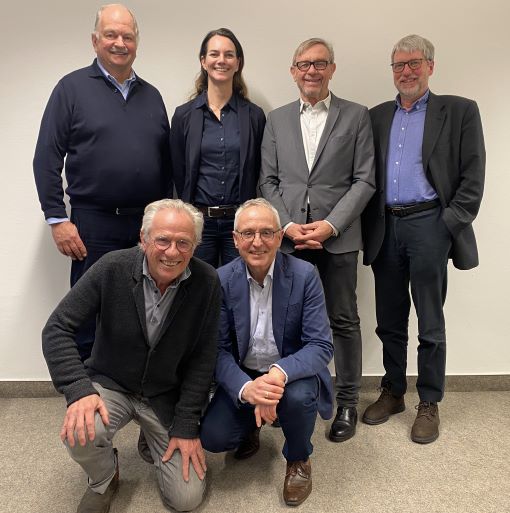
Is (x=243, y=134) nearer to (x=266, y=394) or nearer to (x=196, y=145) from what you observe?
(x=196, y=145)

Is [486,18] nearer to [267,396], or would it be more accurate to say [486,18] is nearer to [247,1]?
[247,1]

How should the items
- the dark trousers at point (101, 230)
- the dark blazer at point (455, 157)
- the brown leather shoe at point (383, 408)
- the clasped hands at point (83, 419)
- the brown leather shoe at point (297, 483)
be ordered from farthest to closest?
the brown leather shoe at point (383, 408) → the dark trousers at point (101, 230) → the dark blazer at point (455, 157) → the brown leather shoe at point (297, 483) → the clasped hands at point (83, 419)

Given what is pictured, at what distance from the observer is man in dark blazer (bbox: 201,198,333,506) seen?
1.71m

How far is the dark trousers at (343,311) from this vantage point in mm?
2137

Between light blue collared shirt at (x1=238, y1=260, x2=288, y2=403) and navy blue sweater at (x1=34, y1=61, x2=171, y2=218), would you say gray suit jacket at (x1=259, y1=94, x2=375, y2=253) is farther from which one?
navy blue sweater at (x1=34, y1=61, x2=171, y2=218)

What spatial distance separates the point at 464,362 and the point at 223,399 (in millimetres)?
1585

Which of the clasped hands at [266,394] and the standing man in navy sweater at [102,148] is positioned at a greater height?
the standing man in navy sweater at [102,148]

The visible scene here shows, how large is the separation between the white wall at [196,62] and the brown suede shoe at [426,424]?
39.7 inches

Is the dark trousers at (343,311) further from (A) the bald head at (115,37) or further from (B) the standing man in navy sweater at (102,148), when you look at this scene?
(A) the bald head at (115,37)

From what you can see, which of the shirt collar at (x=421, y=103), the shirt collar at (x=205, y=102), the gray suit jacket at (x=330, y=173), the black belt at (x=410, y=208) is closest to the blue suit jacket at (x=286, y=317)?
the gray suit jacket at (x=330, y=173)

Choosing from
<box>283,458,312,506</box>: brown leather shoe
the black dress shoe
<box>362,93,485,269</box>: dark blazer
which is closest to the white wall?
<box>362,93,485,269</box>: dark blazer

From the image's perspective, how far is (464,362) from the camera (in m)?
2.72

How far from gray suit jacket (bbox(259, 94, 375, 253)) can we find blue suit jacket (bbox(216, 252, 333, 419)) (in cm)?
31

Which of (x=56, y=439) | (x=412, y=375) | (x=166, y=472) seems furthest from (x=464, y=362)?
(x=56, y=439)
